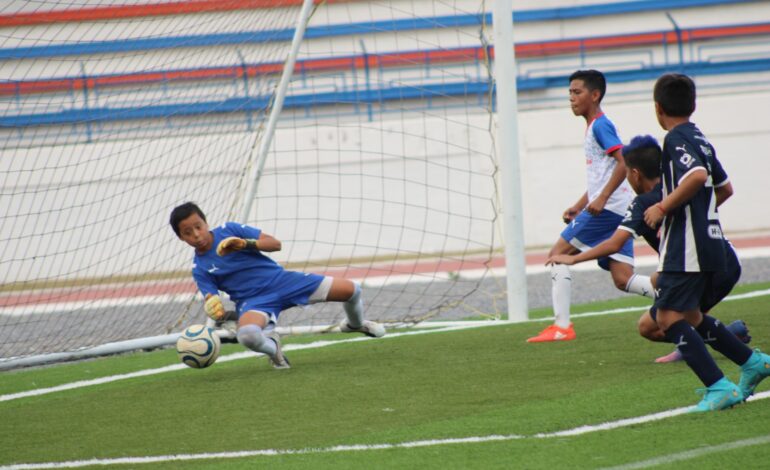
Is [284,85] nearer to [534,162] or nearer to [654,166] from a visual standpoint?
[654,166]

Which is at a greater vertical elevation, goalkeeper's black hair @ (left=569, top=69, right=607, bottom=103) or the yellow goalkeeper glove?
goalkeeper's black hair @ (left=569, top=69, right=607, bottom=103)

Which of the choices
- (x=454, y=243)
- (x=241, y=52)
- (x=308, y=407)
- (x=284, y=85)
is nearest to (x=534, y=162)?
(x=454, y=243)

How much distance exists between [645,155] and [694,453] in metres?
1.94

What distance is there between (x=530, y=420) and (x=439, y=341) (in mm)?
2989

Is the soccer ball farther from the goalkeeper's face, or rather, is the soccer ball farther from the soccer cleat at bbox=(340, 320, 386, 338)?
the soccer cleat at bbox=(340, 320, 386, 338)

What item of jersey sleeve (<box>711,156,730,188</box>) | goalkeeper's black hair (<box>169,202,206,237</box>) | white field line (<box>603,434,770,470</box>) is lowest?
white field line (<box>603,434,770,470</box>)

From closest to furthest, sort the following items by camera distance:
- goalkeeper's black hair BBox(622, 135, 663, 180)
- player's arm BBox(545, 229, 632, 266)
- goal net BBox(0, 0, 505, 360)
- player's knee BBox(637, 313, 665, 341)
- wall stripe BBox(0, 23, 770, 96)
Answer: player's arm BBox(545, 229, 632, 266)
goalkeeper's black hair BBox(622, 135, 663, 180)
player's knee BBox(637, 313, 665, 341)
goal net BBox(0, 0, 505, 360)
wall stripe BBox(0, 23, 770, 96)

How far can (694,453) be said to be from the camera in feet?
11.9

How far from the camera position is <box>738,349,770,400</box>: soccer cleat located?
14.5 ft

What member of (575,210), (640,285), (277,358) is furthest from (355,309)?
(640,285)

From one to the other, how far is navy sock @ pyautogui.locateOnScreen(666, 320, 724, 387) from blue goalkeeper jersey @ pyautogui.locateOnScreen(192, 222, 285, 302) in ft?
9.63

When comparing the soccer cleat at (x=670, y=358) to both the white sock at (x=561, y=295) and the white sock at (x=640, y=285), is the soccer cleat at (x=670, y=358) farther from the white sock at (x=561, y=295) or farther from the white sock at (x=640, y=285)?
the white sock at (x=561, y=295)

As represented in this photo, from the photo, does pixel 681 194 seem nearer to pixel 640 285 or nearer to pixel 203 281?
pixel 640 285

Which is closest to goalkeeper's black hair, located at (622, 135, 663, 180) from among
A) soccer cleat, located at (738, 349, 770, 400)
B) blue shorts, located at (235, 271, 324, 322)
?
soccer cleat, located at (738, 349, 770, 400)
